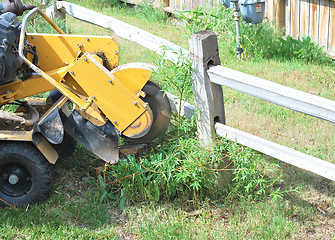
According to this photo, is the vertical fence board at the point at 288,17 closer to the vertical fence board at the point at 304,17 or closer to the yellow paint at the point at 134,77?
the vertical fence board at the point at 304,17

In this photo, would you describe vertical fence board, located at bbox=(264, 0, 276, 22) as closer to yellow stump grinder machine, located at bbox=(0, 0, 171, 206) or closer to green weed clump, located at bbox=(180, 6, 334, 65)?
green weed clump, located at bbox=(180, 6, 334, 65)

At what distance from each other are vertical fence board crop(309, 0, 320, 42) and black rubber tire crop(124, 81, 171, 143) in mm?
4193

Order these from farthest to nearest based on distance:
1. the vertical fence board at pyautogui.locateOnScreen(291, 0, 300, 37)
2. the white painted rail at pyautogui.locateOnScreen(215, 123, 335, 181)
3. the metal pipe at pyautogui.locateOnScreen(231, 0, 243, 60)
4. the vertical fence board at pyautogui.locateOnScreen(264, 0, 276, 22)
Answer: the vertical fence board at pyautogui.locateOnScreen(264, 0, 276, 22), the vertical fence board at pyautogui.locateOnScreen(291, 0, 300, 37), the metal pipe at pyautogui.locateOnScreen(231, 0, 243, 60), the white painted rail at pyautogui.locateOnScreen(215, 123, 335, 181)

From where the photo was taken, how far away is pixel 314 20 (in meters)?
8.08

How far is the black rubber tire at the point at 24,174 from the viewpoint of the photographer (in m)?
4.63

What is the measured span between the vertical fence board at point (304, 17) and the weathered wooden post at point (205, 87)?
427cm

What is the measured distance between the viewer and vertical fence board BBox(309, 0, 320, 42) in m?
7.99

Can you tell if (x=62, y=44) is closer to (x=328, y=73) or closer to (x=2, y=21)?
(x=2, y=21)

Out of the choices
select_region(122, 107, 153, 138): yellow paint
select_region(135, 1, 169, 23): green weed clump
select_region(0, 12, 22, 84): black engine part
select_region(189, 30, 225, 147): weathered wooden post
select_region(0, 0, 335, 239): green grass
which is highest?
select_region(0, 12, 22, 84): black engine part

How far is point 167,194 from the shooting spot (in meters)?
4.70

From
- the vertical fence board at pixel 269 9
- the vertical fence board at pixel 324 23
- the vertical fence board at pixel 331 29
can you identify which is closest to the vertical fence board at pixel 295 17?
the vertical fence board at pixel 269 9

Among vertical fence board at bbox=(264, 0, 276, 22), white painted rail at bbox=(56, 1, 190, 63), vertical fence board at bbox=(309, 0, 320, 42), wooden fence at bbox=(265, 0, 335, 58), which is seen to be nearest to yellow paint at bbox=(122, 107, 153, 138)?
white painted rail at bbox=(56, 1, 190, 63)

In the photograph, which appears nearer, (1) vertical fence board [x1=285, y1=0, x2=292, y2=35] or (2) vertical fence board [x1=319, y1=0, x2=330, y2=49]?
(2) vertical fence board [x1=319, y1=0, x2=330, y2=49]

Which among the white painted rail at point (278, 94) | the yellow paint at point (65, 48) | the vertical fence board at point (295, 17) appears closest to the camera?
the white painted rail at point (278, 94)
